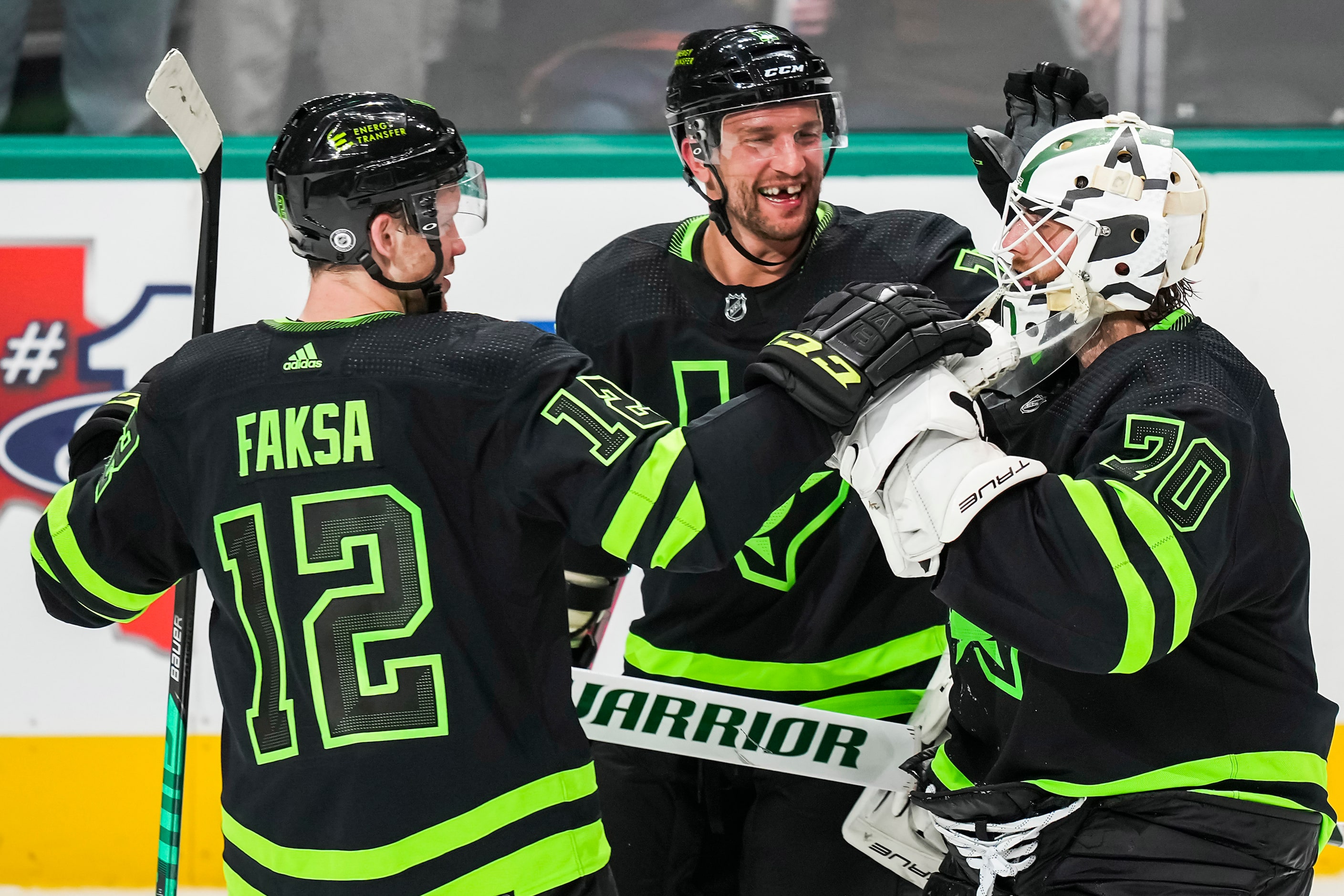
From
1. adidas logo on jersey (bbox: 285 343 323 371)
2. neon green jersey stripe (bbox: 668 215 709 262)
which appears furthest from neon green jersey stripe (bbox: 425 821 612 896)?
neon green jersey stripe (bbox: 668 215 709 262)

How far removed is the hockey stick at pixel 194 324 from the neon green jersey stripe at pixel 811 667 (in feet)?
2.37

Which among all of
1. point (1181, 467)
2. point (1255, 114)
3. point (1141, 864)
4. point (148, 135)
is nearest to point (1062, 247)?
point (1181, 467)

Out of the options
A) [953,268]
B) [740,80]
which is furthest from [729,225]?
[953,268]

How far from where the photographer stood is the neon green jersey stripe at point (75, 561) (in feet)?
5.35

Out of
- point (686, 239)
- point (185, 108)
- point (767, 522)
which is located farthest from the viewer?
point (686, 239)

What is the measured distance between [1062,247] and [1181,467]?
0.34 m

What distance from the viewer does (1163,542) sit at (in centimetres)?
140

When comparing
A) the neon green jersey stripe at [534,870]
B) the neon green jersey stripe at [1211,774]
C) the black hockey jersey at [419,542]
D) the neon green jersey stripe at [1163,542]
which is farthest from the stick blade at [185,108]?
the neon green jersey stripe at [1211,774]

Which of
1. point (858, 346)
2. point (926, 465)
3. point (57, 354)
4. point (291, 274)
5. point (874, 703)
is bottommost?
point (874, 703)

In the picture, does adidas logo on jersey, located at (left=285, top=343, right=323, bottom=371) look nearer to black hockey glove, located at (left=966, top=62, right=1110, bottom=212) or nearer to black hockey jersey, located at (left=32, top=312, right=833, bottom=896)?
black hockey jersey, located at (left=32, top=312, right=833, bottom=896)

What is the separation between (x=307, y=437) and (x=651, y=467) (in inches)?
14.0

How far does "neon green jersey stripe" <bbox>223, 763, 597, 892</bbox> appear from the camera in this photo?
1.49m

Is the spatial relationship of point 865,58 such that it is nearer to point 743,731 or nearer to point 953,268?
point 953,268

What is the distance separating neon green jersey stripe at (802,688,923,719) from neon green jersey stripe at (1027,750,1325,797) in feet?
1.80
